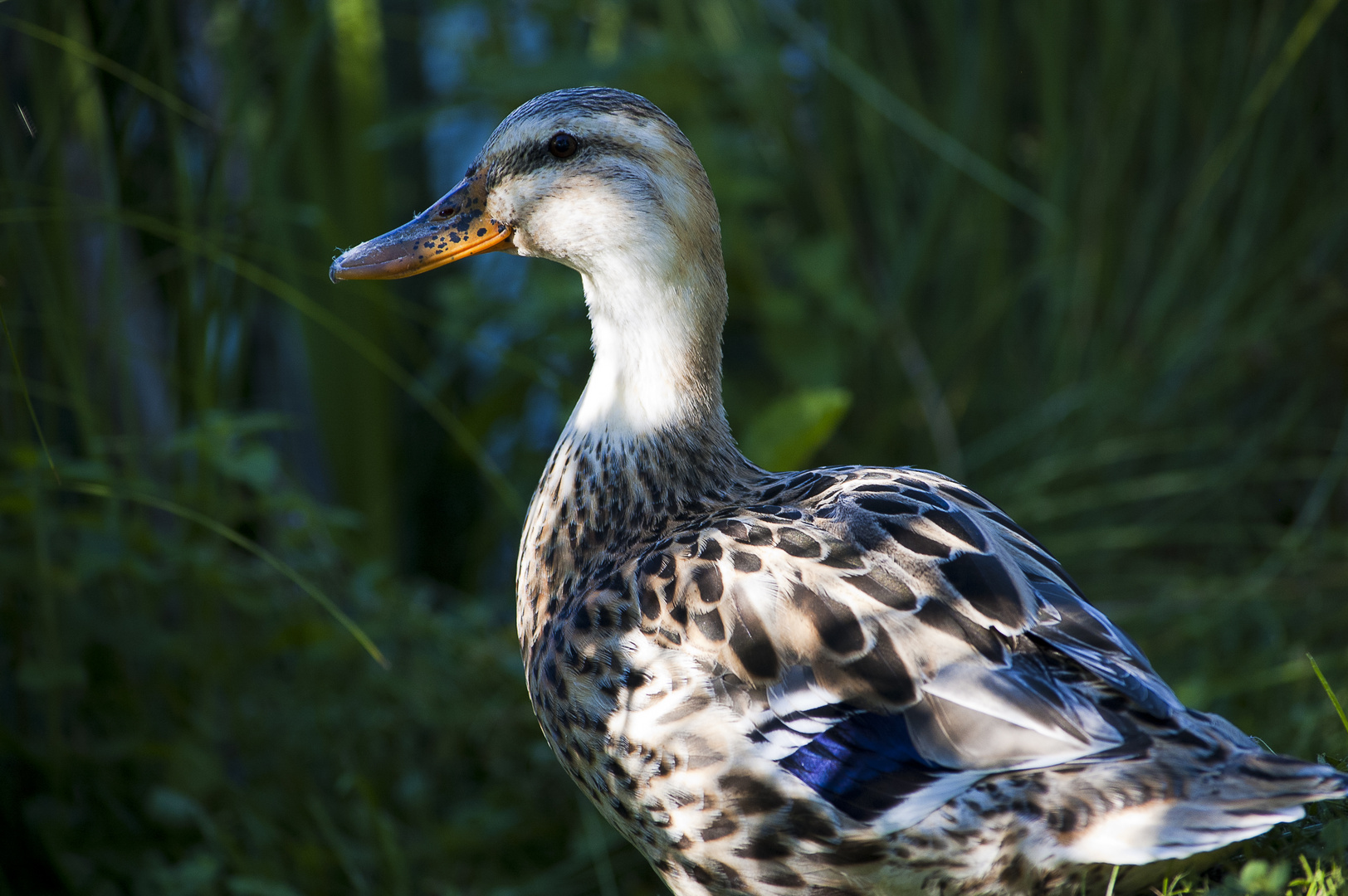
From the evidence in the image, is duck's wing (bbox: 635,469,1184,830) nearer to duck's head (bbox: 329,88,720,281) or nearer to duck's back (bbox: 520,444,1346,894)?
duck's back (bbox: 520,444,1346,894)

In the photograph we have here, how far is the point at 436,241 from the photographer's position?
218 cm

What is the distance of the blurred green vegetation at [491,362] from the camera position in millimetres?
2625

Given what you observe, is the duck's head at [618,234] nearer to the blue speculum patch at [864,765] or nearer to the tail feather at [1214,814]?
the blue speculum patch at [864,765]

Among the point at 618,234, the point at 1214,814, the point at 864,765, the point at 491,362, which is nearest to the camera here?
the point at 1214,814

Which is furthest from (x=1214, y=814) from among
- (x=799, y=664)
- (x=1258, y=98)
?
(x=1258, y=98)

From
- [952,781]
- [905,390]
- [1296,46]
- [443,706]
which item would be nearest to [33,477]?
[443,706]

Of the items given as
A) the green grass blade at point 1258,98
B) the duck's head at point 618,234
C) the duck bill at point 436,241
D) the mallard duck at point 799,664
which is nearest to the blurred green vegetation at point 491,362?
the green grass blade at point 1258,98

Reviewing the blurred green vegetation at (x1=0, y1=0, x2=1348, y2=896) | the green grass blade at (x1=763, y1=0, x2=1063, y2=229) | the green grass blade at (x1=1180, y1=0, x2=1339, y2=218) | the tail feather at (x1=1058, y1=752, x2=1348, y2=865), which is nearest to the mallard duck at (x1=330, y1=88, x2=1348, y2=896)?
the tail feather at (x1=1058, y1=752, x2=1348, y2=865)

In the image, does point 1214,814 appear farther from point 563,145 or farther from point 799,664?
point 563,145

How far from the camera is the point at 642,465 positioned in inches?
82.1

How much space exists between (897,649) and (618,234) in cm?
91

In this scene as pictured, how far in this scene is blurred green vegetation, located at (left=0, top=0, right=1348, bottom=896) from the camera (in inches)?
103

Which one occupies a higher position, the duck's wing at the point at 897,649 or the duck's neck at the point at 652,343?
the duck's neck at the point at 652,343

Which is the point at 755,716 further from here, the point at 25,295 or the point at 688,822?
the point at 25,295
